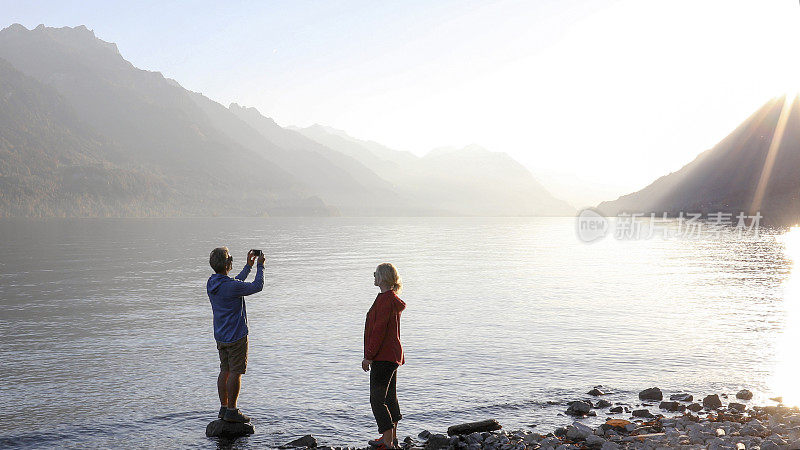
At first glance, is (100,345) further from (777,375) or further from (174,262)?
(174,262)

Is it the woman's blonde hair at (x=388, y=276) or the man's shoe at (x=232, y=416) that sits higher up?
the woman's blonde hair at (x=388, y=276)

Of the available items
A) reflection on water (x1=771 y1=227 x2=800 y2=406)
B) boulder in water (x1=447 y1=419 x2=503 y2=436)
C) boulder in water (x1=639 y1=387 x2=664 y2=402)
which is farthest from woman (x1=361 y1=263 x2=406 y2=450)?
reflection on water (x1=771 y1=227 x2=800 y2=406)

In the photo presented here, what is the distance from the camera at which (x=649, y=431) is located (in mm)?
11086

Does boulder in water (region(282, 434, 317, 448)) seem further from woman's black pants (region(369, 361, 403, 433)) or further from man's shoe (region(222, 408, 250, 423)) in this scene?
woman's black pants (region(369, 361, 403, 433))

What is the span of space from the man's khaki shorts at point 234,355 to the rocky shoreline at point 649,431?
1735 mm

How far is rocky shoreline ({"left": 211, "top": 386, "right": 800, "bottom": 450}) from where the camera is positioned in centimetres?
986

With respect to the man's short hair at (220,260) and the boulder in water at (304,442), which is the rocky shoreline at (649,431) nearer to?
the boulder in water at (304,442)

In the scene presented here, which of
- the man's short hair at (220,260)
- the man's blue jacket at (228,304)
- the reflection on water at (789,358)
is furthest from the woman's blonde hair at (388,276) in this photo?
the reflection on water at (789,358)

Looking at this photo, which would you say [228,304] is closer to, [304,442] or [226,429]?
[226,429]

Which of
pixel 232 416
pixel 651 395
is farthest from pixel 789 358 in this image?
pixel 232 416

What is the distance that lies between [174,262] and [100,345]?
41.5 meters

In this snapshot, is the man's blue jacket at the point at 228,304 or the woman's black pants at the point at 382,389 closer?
the woman's black pants at the point at 382,389

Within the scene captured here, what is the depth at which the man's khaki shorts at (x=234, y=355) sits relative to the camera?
10852 mm

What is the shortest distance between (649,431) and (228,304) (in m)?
8.01
